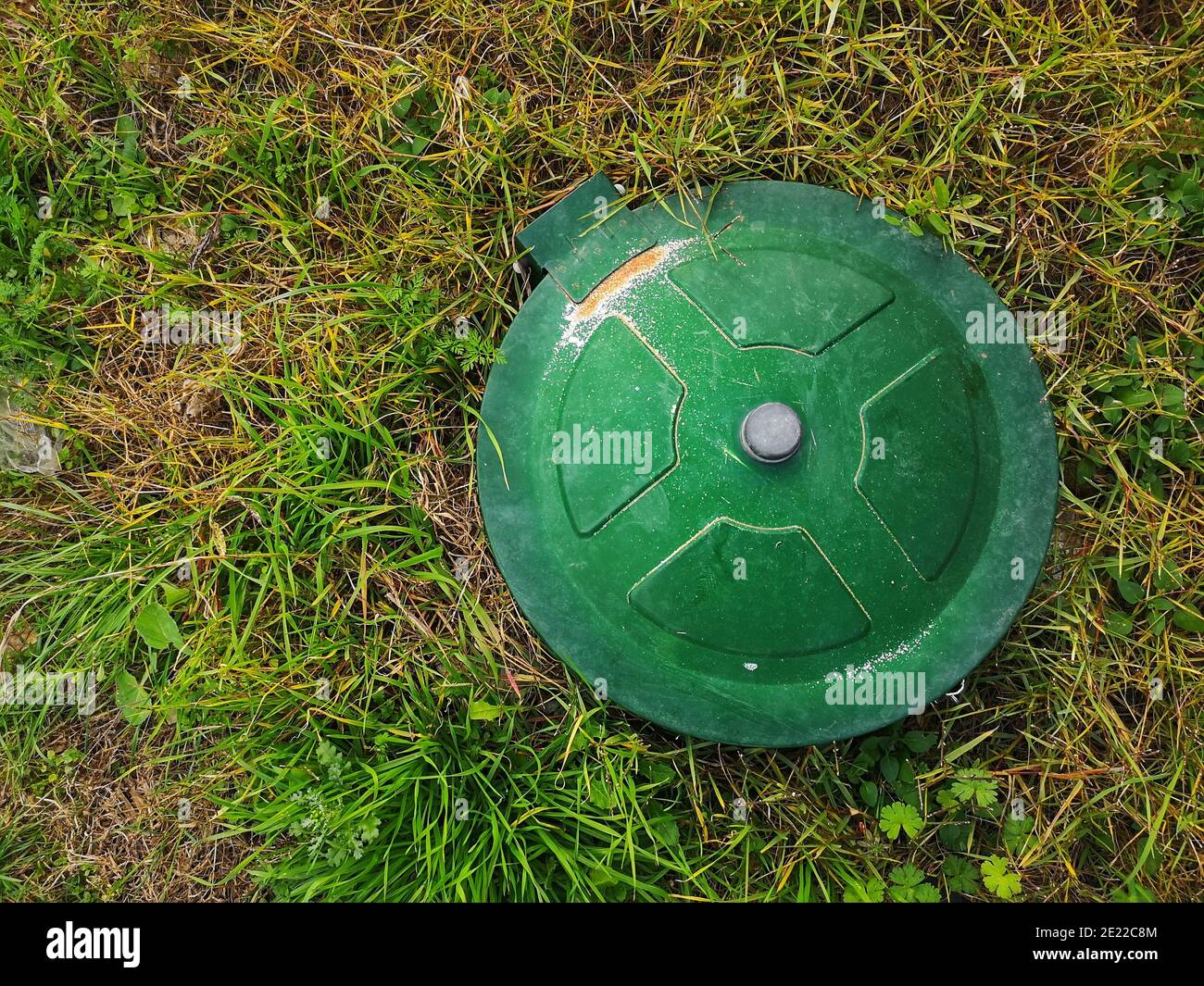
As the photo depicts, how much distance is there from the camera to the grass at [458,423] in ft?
7.39

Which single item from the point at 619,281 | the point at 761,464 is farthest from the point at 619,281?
the point at 761,464

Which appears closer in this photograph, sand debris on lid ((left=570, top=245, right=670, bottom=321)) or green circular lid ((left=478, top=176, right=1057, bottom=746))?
green circular lid ((left=478, top=176, right=1057, bottom=746))

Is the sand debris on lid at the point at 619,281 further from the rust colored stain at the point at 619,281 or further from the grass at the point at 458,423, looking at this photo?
the grass at the point at 458,423

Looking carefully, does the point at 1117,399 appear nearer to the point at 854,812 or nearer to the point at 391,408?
the point at 854,812

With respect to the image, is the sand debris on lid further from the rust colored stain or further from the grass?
the grass

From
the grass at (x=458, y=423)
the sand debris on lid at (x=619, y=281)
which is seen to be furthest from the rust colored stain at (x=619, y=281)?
the grass at (x=458, y=423)

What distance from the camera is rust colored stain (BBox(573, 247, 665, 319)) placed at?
2.03m

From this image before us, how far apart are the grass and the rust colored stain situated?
0.33 m

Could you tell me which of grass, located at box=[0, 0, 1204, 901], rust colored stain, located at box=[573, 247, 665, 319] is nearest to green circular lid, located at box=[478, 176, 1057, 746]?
rust colored stain, located at box=[573, 247, 665, 319]

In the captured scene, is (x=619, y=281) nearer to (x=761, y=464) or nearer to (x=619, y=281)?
(x=619, y=281)

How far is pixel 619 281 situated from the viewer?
204cm

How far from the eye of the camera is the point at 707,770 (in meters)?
2.29

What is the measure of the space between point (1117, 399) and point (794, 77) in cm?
135
